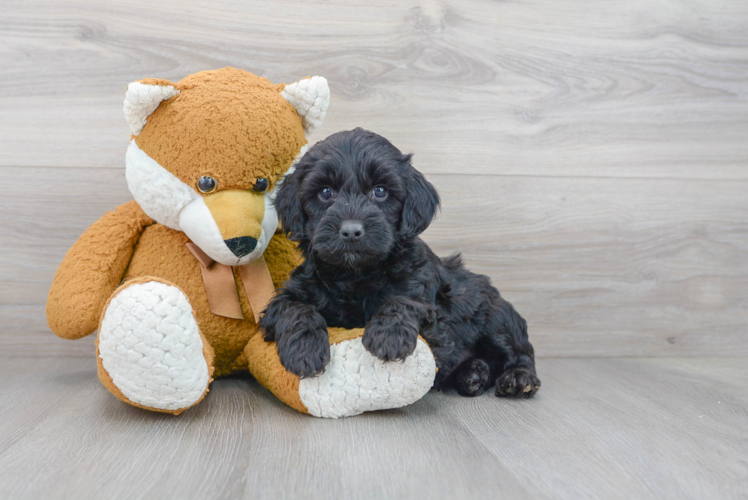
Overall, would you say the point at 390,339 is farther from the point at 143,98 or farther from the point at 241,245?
the point at 143,98

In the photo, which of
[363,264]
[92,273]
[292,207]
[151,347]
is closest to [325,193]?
[292,207]

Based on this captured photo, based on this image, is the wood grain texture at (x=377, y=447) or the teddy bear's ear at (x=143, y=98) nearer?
the wood grain texture at (x=377, y=447)

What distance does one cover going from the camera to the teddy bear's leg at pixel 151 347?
1.20 m

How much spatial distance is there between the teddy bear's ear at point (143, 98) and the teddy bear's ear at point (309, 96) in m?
0.30

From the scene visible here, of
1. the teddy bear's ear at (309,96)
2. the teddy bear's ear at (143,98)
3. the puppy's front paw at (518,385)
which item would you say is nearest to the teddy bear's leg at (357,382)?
the puppy's front paw at (518,385)

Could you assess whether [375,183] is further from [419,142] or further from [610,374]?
[610,374]

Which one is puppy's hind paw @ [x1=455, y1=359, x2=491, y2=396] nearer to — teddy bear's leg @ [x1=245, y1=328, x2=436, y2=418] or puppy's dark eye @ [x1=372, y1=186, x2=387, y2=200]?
teddy bear's leg @ [x1=245, y1=328, x2=436, y2=418]

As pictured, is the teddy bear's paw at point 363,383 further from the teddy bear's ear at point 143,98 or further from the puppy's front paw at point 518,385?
the teddy bear's ear at point 143,98

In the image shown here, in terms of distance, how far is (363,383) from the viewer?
51.9 inches

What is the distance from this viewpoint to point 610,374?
1979 millimetres

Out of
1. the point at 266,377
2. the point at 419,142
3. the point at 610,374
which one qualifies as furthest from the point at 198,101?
the point at 610,374

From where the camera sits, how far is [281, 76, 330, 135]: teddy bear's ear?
155 centimetres

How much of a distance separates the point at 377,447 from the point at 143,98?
1.00 m

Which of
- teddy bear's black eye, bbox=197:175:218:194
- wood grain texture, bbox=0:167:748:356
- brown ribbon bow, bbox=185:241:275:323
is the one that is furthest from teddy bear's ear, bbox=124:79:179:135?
wood grain texture, bbox=0:167:748:356
